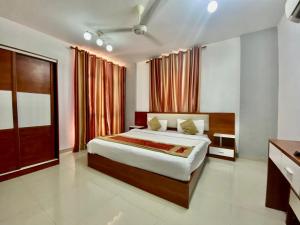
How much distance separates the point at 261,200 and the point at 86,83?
14.9 ft

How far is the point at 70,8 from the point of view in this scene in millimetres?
2479

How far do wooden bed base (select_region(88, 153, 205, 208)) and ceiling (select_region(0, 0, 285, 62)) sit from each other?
2.69 metres

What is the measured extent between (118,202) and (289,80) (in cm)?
338

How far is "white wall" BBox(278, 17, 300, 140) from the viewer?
7.07 ft

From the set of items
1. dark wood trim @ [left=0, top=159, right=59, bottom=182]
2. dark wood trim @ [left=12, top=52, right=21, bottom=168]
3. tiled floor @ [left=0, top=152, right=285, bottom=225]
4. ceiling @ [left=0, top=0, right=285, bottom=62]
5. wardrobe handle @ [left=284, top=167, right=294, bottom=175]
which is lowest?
tiled floor @ [left=0, top=152, right=285, bottom=225]

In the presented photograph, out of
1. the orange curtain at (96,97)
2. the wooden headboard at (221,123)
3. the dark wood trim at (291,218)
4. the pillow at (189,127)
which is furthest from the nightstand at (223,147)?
the orange curtain at (96,97)

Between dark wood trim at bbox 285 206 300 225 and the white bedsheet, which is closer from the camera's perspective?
dark wood trim at bbox 285 206 300 225

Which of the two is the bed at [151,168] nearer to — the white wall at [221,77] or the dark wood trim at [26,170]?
the dark wood trim at [26,170]

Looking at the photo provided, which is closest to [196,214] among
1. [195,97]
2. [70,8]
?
[195,97]

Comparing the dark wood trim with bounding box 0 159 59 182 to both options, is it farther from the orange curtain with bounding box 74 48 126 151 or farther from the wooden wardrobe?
the orange curtain with bounding box 74 48 126 151

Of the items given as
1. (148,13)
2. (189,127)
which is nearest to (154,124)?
(189,127)

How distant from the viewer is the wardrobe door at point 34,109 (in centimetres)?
268

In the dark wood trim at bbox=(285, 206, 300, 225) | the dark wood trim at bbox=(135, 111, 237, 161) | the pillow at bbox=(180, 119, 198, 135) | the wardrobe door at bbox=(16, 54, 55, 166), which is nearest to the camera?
the dark wood trim at bbox=(285, 206, 300, 225)

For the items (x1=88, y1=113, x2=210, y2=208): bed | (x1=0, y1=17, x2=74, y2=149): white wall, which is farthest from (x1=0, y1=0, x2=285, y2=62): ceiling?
(x1=88, y1=113, x2=210, y2=208): bed
